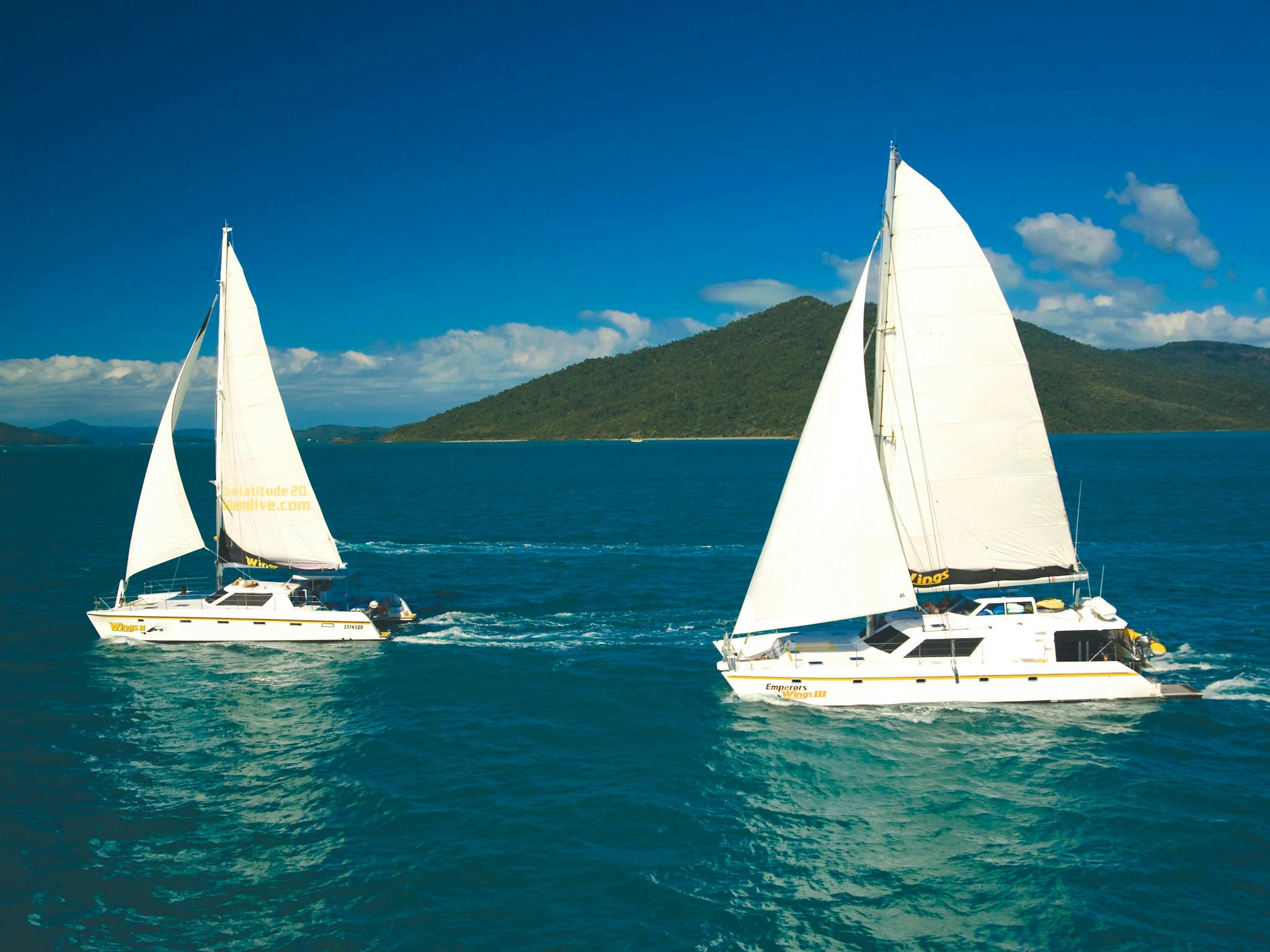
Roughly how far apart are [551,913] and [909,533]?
53.9 feet

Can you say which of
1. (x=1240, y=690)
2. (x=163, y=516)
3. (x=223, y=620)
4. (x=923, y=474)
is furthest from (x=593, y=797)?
(x=163, y=516)

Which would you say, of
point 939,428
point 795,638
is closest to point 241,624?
point 795,638

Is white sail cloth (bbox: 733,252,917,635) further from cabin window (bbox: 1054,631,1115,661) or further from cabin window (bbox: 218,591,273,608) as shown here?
cabin window (bbox: 218,591,273,608)

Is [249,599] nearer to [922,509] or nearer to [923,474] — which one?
[922,509]

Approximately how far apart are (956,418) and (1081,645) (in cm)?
791

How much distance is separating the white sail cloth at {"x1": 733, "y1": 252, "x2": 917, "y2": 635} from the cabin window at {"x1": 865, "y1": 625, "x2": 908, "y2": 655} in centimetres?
127

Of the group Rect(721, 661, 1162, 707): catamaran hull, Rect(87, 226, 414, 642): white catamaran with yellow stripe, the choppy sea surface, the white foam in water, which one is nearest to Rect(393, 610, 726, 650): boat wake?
the choppy sea surface

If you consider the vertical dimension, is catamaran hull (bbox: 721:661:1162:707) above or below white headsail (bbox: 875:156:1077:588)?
below

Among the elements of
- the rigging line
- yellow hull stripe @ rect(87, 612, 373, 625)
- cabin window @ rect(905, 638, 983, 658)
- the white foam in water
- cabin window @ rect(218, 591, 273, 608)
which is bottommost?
the white foam in water

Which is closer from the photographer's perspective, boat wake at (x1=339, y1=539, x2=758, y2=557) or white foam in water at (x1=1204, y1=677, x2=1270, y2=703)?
white foam in water at (x1=1204, y1=677, x2=1270, y2=703)

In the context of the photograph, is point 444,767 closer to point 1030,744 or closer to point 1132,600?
point 1030,744

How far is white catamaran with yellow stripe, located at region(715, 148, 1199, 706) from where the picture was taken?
25516mm

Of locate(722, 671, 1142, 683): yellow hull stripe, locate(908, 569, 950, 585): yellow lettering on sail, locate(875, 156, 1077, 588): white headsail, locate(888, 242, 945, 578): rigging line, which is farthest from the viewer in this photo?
locate(908, 569, 950, 585): yellow lettering on sail

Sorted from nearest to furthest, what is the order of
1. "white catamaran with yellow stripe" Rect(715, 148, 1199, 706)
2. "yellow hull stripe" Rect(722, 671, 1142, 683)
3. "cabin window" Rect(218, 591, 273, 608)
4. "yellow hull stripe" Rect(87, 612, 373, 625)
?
"yellow hull stripe" Rect(722, 671, 1142, 683) → "white catamaran with yellow stripe" Rect(715, 148, 1199, 706) → "yellow hull stripe" Rect(87, 612, 373, 625) → "cabin window" Rect(218, 591, 273, 608)
